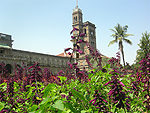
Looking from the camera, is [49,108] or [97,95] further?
[97,95]

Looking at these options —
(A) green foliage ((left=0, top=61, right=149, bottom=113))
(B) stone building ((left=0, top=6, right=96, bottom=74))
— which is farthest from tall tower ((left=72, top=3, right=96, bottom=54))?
(A) green foliage ((left=0, top=61, right=149, bottom=113))

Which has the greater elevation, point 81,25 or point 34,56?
point 81,25

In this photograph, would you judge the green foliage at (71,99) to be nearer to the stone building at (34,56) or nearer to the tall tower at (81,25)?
the stone building at (34,56)

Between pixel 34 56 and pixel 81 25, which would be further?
pixel 81 25

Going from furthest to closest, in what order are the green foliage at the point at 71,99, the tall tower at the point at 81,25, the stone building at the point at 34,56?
the tall tower at the point at 81,25 < the stone building at the point at 34,56 < the green foliage at the point at 71,99

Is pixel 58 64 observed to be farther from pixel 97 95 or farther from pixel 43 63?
pixel 97 95

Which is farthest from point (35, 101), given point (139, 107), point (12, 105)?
point (139, 107)

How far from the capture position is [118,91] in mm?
1867

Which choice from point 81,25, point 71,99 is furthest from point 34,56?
point 71,99

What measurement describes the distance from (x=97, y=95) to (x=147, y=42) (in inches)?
1080

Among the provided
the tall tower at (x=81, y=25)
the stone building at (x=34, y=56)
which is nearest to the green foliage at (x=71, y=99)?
the stone building at (x=34, y=56)

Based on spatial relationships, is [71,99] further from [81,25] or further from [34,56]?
[81,25]

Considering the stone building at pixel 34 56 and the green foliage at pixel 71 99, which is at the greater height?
the stone building at pixel 34 56

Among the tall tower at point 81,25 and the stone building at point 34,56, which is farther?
the tall tower at point 81,25
